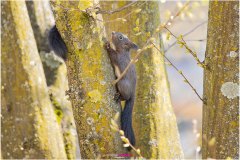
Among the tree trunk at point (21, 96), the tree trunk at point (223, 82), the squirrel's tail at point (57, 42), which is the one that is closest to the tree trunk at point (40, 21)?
the squirrel's tail at point (57, 42)

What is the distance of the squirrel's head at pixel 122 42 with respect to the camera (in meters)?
3.79

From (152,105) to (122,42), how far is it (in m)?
0.64

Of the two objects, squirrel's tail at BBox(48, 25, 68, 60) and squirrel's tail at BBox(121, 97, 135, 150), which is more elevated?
squirrel's tail at BBox(48, 25, 68, 60)

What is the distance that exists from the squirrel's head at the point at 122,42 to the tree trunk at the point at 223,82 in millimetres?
1388

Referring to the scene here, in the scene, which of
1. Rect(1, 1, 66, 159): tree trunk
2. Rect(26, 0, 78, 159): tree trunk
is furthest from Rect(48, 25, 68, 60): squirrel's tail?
Rect(1, 1, 66, 159): tree trunk

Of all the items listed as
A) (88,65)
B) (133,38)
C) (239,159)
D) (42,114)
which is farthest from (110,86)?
(133,38)

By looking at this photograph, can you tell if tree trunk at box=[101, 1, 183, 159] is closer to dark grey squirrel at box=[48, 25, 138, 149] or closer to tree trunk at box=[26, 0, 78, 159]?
dark grey squirrel at box=[48, 25, 138, 149]

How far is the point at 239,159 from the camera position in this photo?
7.89 ft

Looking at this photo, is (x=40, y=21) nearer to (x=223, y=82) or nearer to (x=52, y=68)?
(x=52, y=68)

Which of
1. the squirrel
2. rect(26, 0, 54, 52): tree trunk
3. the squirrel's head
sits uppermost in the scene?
rect(26, 0, 54, 52): tree trunk

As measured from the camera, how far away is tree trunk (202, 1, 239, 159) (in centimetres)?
238

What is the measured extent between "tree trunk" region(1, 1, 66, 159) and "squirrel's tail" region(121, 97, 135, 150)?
0.83 metres

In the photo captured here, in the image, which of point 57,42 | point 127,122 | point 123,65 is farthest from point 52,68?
point 127,122

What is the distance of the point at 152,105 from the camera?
3568 millimetres
